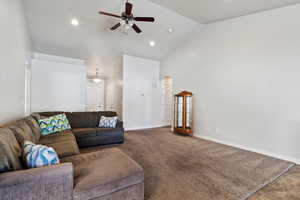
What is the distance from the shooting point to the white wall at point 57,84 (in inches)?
181

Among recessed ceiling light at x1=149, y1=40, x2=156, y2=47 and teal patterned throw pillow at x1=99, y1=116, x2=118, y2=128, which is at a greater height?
recessed ceiling light at x1=149, y1=40, x2=156, y2=47

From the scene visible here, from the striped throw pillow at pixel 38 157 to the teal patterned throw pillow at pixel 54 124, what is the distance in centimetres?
215

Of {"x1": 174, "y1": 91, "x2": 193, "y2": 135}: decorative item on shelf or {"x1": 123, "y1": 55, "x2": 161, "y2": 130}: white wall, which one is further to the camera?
{"x1": 123, "y1": 55, "x2": 161, "y2": 130}: white wall

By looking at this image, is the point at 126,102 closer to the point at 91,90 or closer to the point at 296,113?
the point at 91,90

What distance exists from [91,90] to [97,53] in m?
2.55

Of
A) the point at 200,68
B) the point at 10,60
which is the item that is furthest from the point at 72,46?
the point at 200,68

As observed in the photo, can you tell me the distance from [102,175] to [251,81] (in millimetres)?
3989

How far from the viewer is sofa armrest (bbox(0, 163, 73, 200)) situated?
3.67 feet

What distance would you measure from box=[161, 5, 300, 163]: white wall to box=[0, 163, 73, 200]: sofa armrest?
409 centimetres

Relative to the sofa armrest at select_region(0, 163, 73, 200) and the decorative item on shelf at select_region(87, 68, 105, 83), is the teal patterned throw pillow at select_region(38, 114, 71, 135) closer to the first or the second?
the sofa armrest at select_region(0, 163, 73, 200)

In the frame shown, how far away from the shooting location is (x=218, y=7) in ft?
12.4

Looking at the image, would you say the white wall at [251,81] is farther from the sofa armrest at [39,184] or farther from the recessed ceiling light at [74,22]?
the sofa armrest at [39,184]

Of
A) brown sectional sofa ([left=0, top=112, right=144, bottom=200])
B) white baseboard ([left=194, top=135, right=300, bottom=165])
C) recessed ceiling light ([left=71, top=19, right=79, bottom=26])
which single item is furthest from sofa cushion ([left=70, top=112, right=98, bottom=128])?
white baseboard ([left=194, top=135, right=300, bottom=165])

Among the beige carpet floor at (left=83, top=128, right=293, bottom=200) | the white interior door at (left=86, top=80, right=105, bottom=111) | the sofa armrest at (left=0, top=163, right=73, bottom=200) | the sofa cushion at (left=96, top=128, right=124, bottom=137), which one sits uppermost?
the white interior door at (left=86, top=80, right=105, bottom=111)
